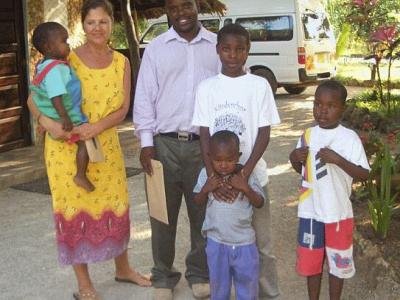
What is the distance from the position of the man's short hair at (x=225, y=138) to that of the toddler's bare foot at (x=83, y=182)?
85cm

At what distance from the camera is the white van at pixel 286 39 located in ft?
41.9

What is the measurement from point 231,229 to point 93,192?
0.93 metres

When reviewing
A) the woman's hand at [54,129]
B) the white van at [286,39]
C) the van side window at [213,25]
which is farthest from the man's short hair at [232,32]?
the van side window at [213,25]

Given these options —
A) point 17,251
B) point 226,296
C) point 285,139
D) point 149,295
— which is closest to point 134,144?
point 285,139

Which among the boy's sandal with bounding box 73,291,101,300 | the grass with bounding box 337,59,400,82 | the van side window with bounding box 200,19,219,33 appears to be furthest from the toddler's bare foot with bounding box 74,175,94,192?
the grass with bounding box 337,59,400,82

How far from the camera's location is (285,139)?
337 inches

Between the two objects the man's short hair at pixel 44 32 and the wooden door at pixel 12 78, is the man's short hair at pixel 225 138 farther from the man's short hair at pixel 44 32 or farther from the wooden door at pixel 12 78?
the wooden door at pixel 12 78

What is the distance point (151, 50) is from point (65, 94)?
55 centimetres

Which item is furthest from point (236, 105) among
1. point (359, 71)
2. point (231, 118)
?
point (359, 71)

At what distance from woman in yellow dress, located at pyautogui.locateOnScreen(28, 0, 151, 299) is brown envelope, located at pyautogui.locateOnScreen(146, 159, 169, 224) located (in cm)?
27

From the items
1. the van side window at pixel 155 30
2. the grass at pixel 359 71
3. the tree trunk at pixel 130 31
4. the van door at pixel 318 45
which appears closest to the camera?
the tree trunk at pixel 130 31

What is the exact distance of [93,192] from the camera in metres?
3.43

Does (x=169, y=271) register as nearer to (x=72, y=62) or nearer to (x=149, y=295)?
(x=149, y=295)

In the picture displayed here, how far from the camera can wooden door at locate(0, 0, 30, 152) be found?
7355 mm
